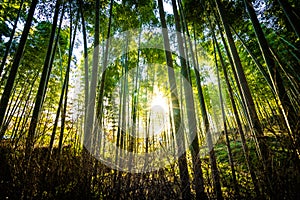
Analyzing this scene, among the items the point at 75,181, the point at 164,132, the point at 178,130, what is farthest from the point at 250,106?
the point at 75,181

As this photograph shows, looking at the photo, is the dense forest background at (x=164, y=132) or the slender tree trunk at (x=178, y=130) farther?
the slender tree trunk at (x=178, y=130)

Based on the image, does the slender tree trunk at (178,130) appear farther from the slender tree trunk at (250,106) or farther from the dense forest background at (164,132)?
the slender tree trunk at (250,106)

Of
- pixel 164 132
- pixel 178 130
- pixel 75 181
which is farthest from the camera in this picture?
pixel 164 132

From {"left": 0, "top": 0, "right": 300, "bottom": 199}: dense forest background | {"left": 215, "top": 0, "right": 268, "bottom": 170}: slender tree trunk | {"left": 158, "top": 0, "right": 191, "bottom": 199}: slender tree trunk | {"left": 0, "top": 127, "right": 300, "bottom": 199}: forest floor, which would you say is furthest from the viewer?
{"left": 158, "top": 0, "right": 191, "bottom": 199}: slender tree trunk

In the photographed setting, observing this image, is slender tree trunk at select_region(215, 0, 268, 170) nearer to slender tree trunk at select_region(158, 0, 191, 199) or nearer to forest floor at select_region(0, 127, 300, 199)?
forest floor at select_region(0, 127, 300, 199)

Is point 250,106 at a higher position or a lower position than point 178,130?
higher

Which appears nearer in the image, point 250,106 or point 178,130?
point 250,106

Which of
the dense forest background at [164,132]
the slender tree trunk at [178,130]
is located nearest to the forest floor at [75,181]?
the dense forest background at [164,132]

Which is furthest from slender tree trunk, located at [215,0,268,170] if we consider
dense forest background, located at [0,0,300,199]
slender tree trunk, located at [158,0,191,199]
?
slender tree trunk, located at [158,0,191,199]

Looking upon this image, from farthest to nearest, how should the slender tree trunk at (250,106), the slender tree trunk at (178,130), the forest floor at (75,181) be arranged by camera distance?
the slender tree trunk at (178,130) < the forest floor at (75,181) < the slender tree trunk at (250,106)

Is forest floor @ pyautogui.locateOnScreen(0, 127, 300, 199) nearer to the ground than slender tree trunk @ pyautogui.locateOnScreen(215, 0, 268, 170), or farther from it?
nearer to the ground

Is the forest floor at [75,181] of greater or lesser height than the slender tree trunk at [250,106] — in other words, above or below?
below

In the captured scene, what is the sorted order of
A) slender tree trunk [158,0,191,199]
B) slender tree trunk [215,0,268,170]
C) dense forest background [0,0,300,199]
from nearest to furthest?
1. dense forest background [0,0,300,199]
2. slender tree trunk [215,0,268,170]
3. slender tree trunk [158,0,191,199]

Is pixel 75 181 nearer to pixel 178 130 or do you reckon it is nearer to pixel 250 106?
pixel 178 130
